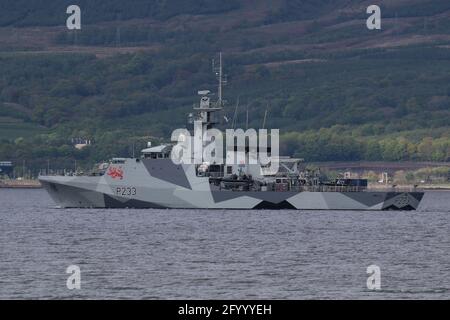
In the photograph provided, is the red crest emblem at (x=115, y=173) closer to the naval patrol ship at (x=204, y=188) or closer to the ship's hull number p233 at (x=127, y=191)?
the naval patrol ship at (x=204, y=188)

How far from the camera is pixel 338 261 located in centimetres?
4978

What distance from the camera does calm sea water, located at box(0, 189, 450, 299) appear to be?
40.5m

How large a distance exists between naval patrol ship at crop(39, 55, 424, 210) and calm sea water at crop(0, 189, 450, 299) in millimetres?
1767

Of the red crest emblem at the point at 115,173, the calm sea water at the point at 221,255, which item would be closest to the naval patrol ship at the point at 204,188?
the red crest emblem at the point at 115,173

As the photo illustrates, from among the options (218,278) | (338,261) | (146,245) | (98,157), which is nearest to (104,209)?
(146,245)

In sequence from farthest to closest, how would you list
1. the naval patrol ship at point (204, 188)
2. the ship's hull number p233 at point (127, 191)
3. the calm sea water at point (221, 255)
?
the ship's hull number p233 at point (127, 191) → the naval patrol ship at point (204, 188) → the calm sea water at point (221, 255)

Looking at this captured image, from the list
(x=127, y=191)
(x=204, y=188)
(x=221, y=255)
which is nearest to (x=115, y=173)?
(x=127, y=191)

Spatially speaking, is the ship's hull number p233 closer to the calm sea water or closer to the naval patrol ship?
the naval patrol ship

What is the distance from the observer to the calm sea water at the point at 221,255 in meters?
40.5

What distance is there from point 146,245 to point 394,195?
102 ft

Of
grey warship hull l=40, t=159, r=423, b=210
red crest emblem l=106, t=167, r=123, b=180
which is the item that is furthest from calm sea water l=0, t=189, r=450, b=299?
red crest emblem l=106, t=167, r=123, b=180

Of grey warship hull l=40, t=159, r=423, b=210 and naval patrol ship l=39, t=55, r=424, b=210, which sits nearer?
grey warship hull l=40, t=159, r=423, b=210

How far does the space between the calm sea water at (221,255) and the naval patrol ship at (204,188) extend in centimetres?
177

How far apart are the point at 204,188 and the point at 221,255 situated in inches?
1156
